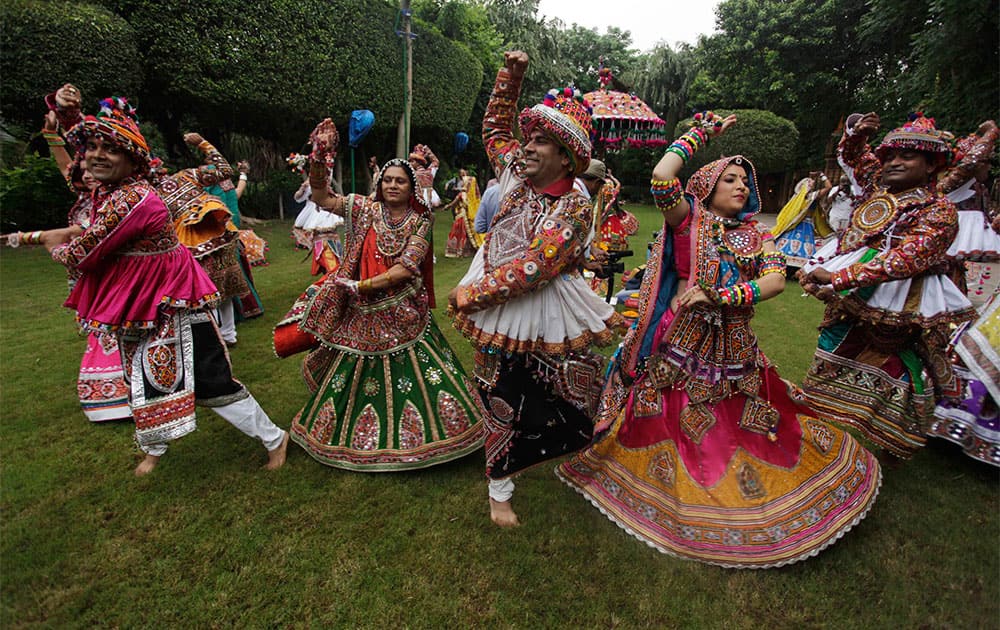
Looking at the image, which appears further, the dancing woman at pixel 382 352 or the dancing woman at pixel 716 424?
the dancing woman at pixel 382 352

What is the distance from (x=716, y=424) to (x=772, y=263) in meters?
0.98

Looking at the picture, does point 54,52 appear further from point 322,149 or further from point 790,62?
point 790,62

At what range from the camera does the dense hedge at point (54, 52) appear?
31.0ft

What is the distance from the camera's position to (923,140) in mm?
2998

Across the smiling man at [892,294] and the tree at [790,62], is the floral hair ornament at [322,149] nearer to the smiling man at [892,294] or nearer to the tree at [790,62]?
the smiling man at [892,294]

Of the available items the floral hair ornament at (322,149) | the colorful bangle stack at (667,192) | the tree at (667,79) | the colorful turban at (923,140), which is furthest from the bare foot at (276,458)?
the tree at (667,79)

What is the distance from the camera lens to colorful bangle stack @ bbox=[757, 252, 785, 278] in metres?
2.59

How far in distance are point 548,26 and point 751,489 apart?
2783 centimetres

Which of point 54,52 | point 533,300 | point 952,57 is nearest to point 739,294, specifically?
point 533,300

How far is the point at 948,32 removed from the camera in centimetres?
1204

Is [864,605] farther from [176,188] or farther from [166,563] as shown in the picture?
[176,188]

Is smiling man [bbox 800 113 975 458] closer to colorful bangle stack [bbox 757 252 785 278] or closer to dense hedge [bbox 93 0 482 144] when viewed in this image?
colorful bangle stack [bbox 757 252 785 278]

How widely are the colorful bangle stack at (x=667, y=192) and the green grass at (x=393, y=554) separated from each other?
1.88 meters

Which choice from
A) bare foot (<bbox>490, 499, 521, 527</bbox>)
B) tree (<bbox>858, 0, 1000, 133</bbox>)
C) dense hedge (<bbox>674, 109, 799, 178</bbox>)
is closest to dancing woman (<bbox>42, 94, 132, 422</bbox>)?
bare foot (<bbox>490, 499, 521, 527</bbox>)
